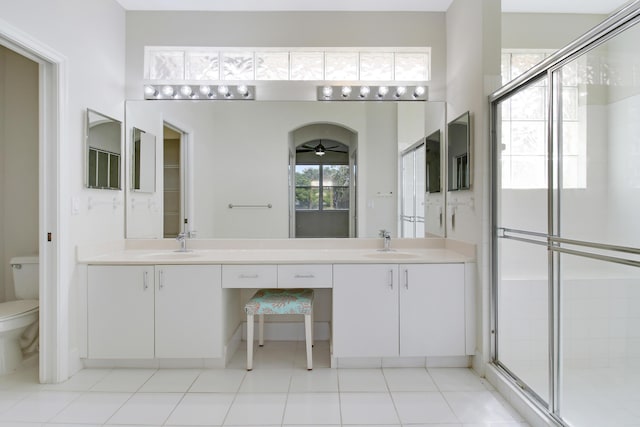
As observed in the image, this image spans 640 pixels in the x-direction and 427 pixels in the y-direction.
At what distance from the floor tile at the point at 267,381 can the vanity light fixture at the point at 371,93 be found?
2.06 meters

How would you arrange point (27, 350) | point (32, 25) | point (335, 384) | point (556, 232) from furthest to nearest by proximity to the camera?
point (27, 350) < point (335, 384) < point (32, 25) < point (556, 232)

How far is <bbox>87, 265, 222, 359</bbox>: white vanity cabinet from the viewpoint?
7.88 ft

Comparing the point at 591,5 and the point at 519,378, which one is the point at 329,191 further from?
the point at 591,5

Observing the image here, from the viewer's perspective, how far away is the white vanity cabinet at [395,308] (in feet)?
7.92

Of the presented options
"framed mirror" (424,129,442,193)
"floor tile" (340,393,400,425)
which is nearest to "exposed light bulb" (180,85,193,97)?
"framed mirror" (424,129,442,193)

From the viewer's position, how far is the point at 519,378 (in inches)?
83.0

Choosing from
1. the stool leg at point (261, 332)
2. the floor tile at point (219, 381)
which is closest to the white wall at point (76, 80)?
the floor tile at point (219, 381)

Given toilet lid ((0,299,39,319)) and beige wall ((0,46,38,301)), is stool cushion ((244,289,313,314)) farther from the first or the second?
beige wall ((0,46,38,301))

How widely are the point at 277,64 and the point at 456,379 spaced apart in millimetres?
2668

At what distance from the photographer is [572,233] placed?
1.97 metres

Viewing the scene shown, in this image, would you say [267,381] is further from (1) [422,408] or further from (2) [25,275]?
(2) [25,275]

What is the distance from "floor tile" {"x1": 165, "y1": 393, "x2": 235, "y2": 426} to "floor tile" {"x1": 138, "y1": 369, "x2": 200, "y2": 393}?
0.14m

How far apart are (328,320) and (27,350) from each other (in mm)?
2225

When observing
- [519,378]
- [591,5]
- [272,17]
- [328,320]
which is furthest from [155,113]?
[591,5]
